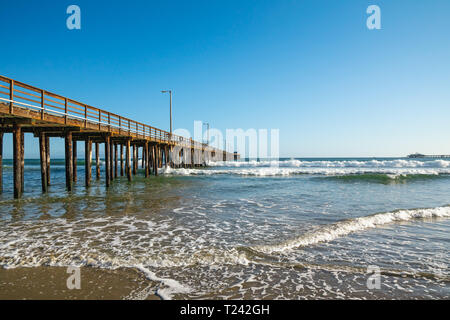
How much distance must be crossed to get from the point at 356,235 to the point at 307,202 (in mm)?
4640

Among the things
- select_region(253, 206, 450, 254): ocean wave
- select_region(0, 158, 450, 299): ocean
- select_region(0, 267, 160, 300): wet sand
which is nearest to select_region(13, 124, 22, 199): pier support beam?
select_region(0, 158, 450, 299): ocean

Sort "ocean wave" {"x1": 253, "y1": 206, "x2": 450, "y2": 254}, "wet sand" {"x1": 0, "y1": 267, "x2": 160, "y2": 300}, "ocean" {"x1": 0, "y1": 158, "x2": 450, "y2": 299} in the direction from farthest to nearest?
"ocean wave" {"x1": 253, "y1": 206, "x2": 450, "y2": 254}
"ocean" {"x1": 0, "y1": 158, "x2": 450, "y2": 299}
"wet sand" {"x1": 0, "y1": 267, "x2": 160, "y2": 300}

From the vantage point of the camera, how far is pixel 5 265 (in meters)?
4.18

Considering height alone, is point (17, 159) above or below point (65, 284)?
above

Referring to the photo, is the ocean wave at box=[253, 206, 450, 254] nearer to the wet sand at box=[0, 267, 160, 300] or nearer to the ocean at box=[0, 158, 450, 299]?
the ocean at box=[0, 158, 450, 299]

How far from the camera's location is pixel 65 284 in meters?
3.60

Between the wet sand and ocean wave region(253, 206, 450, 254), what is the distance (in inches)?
94.3

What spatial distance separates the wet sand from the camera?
330cm

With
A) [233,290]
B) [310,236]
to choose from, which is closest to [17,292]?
[233,290]

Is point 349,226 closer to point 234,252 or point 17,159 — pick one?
point 234,252

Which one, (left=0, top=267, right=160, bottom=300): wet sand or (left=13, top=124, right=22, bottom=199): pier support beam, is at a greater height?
(left=13, top=124, right=22, bottom=199): pier support beam

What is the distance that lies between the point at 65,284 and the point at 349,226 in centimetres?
626

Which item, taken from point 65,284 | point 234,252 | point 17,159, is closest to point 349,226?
point 234,252
